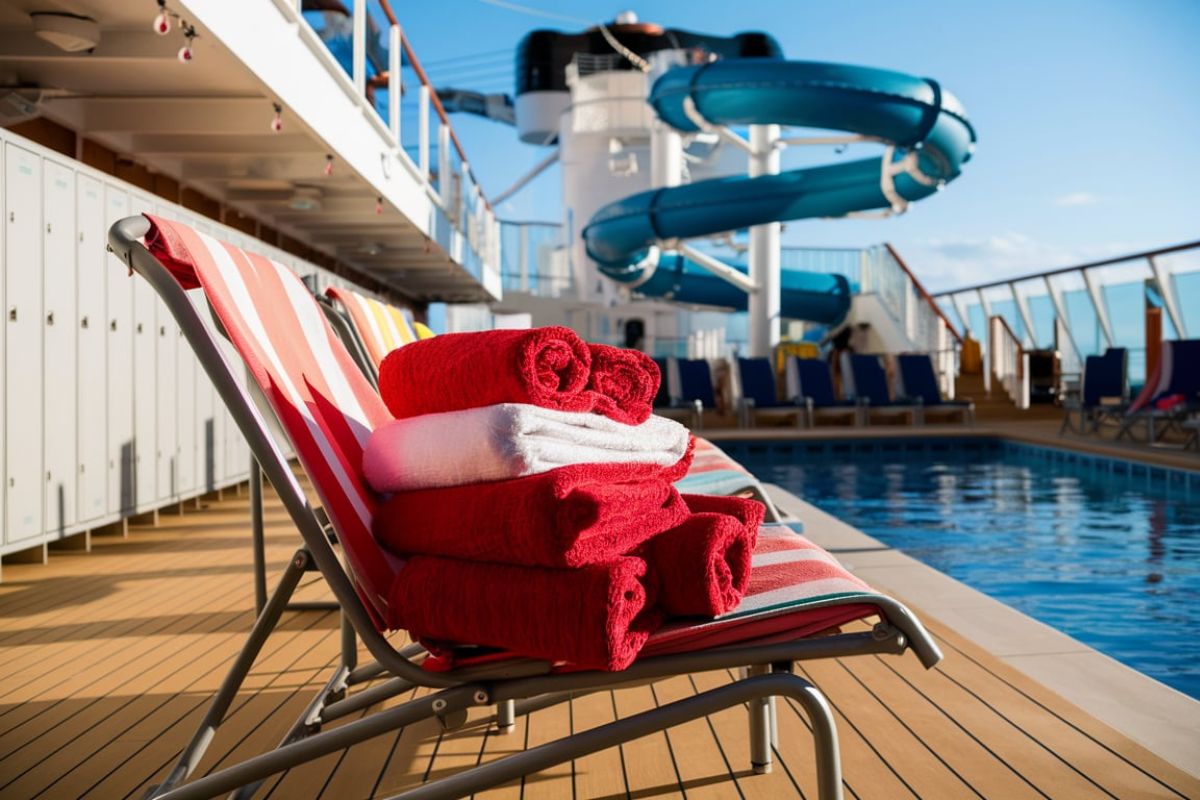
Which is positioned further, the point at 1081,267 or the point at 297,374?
the point at 1081,267

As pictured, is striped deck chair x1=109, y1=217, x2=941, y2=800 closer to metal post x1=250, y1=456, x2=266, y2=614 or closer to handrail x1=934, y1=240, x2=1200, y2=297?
metal post x1=250, y1=456, x2=266, y2=614

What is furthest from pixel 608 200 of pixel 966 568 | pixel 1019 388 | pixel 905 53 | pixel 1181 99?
pixel 1181 99

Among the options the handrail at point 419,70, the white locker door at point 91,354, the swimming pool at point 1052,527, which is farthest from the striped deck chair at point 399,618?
the handrail at point 419,70

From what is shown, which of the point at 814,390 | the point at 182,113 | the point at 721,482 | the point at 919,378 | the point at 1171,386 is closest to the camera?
the point at 721,482

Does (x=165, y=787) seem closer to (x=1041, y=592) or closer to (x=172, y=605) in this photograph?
(x=172, y=605)

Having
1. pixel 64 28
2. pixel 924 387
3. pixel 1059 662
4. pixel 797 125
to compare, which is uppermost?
pixel 797 125

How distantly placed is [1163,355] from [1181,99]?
11764 cm

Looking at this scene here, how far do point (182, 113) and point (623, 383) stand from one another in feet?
15.8

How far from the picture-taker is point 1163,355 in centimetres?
912

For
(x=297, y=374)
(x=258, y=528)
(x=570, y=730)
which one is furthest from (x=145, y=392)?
(x=297, y=374)

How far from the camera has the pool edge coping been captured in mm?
1891

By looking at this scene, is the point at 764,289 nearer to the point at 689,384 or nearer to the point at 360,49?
the point at 689,384

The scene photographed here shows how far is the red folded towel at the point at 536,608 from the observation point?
3.46ft

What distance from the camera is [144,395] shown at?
5.12 metres
